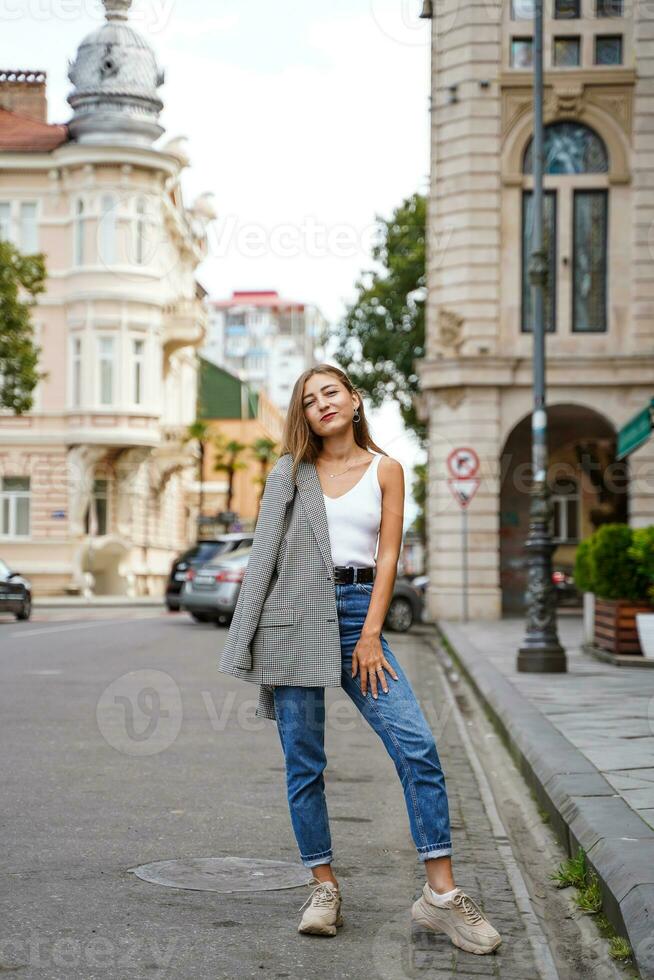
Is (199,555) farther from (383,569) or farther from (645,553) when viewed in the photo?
(383,569)

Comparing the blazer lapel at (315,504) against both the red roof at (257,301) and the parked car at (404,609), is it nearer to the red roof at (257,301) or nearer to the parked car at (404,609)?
the parked car at (404,609)

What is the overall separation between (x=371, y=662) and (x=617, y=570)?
466 inches

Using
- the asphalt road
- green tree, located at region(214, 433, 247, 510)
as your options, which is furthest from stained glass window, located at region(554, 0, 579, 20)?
green tree, located at region(214, 433, 247, 510)

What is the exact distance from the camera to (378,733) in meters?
5.20

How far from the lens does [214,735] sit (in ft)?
35.7

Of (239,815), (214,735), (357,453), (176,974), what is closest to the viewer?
(176,974)

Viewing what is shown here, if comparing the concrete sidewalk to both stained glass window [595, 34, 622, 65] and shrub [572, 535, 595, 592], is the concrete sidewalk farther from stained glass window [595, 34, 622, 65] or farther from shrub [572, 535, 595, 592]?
stained glass window [595, 34, 622, 65]

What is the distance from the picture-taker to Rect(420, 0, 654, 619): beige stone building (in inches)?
1174

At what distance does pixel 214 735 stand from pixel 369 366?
42551 mm

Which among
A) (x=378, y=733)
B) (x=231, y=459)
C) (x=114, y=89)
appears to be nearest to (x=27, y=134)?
(x=114, y=89)

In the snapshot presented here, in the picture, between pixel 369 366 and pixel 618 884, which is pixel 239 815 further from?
pixel 369 366

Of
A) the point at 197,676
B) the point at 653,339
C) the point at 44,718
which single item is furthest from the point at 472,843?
the point at 653,339

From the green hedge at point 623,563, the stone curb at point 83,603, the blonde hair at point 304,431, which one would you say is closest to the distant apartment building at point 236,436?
the stone curb at point 83,603

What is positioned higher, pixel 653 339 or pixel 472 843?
pixel 653 339
